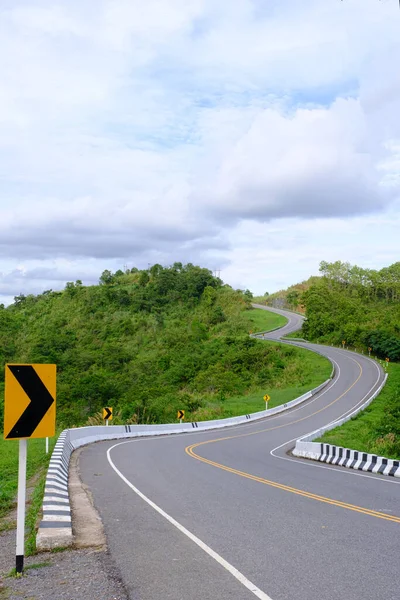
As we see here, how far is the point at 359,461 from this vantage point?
56.3 ft

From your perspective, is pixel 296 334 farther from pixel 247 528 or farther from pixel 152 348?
pixel 247 528

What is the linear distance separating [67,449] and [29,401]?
595 inches

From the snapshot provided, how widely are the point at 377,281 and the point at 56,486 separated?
10404 centimetres

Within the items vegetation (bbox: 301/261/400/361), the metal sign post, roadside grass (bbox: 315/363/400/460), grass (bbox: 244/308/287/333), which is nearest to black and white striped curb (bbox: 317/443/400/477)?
roadside grass (bbox: 315/363/400/460)

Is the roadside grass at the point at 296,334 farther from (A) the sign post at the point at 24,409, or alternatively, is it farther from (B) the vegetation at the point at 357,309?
(A) the sign post at the point at 24,409

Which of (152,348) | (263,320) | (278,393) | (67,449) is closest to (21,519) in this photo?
(67,449)

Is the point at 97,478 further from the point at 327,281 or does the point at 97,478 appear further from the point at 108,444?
the point at 327,281

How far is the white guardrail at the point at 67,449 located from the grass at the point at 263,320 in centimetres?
3103

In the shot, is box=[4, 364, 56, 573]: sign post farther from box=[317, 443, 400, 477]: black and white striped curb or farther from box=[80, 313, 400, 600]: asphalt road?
box=[317, 443, 400, 477]: black and white striped curb

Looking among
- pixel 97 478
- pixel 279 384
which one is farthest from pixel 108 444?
pixel 279 384

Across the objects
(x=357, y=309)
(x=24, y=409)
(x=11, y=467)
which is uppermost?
(x=357, y=309)

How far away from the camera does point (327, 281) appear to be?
379ft

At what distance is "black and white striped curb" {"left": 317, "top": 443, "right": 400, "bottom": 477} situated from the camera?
15609mm

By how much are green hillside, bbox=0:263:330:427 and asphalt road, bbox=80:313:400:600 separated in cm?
2665
